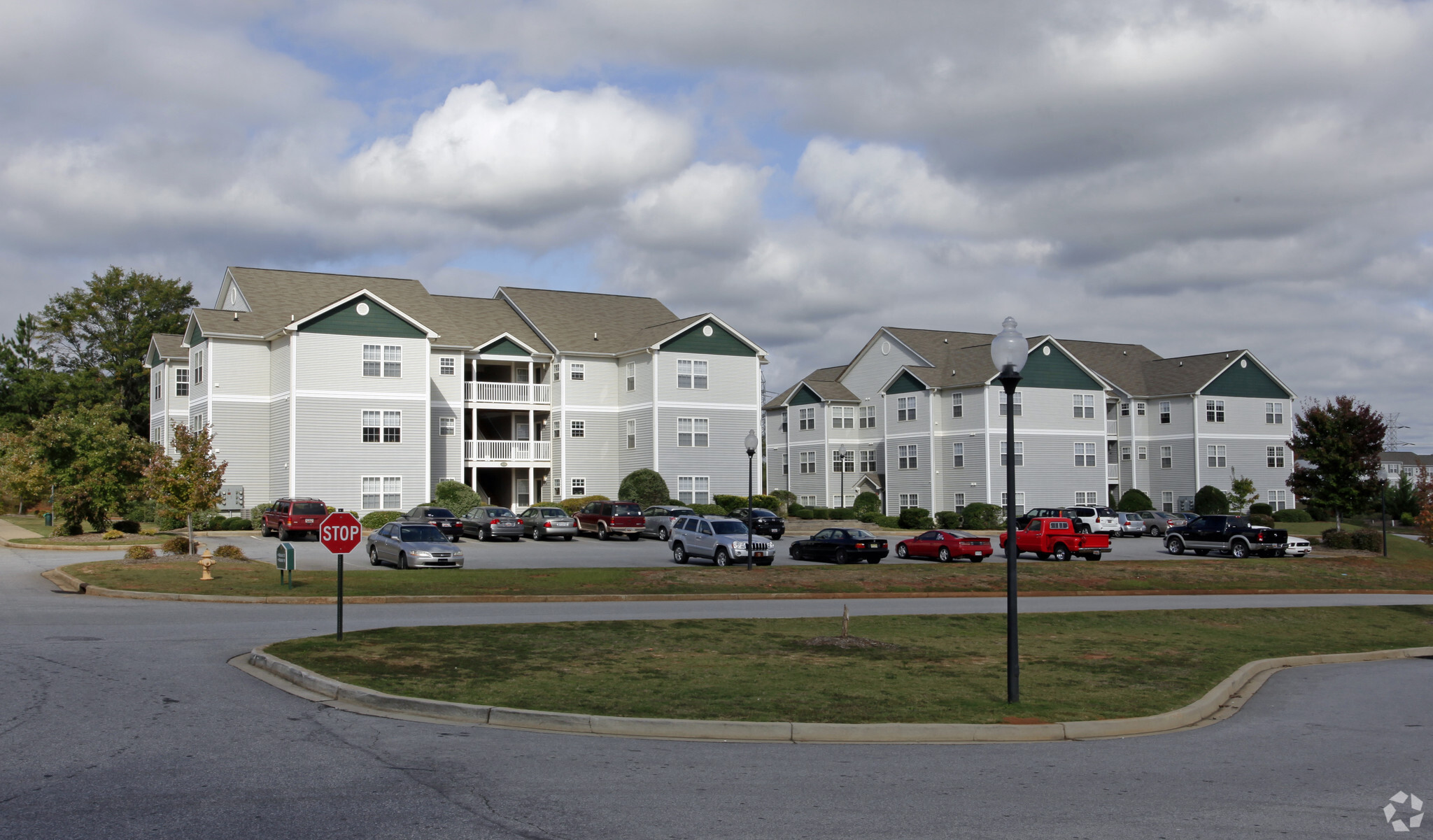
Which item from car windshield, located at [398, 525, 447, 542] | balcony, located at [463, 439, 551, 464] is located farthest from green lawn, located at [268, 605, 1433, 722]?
balcony, located at [463, 439, 551, 464]

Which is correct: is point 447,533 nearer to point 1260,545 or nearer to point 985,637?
point 985,637

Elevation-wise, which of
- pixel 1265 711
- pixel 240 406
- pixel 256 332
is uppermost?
pixel 256 332

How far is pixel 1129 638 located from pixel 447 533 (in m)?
29.2

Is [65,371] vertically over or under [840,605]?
over

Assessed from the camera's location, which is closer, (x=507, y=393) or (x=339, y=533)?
(x=339, y=533)

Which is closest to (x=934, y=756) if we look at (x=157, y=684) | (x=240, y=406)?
(x=157, y=684)

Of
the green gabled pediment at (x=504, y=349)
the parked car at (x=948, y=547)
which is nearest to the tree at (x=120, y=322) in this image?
the green gabled pediment at (x=504, y=349)

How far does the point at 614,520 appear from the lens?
44.4 metres

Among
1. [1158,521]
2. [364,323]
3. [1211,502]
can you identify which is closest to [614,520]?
[364,323]

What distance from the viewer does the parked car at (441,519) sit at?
4119 cm

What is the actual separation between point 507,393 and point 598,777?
157ft

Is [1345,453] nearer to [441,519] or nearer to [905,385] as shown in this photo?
[905,385]

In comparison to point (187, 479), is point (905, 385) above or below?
above

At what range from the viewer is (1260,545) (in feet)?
137
